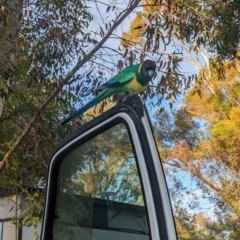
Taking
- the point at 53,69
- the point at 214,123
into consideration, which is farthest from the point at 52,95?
the point at 214,123

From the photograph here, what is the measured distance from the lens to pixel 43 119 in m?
3.84

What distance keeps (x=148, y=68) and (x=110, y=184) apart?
1.90 feet

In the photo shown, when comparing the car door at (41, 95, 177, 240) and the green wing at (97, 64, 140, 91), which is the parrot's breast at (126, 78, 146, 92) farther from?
the car door at (41, 95, 177, 240)

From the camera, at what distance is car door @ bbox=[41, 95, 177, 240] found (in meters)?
1.11

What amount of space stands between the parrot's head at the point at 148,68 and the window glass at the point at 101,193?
0.46 metres

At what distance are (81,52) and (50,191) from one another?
2789 mm

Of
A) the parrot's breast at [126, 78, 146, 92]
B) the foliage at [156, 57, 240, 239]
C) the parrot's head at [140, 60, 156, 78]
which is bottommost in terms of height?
the parrot's head at [140, 60, 156, 78]

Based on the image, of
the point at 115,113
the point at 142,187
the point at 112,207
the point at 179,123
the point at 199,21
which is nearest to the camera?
the point at 142,187

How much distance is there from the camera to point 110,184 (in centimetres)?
142

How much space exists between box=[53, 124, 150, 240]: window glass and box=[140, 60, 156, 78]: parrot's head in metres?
0.46

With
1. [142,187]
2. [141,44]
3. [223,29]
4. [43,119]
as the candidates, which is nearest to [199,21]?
[223,29]

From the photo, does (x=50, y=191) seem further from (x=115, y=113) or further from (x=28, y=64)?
(x=28, y=64)

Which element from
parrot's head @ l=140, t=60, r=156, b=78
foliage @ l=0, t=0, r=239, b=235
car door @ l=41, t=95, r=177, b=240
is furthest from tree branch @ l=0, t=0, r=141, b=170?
car door @ l=41, t=95, r=177, b=240

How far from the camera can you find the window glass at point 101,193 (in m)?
1.24
